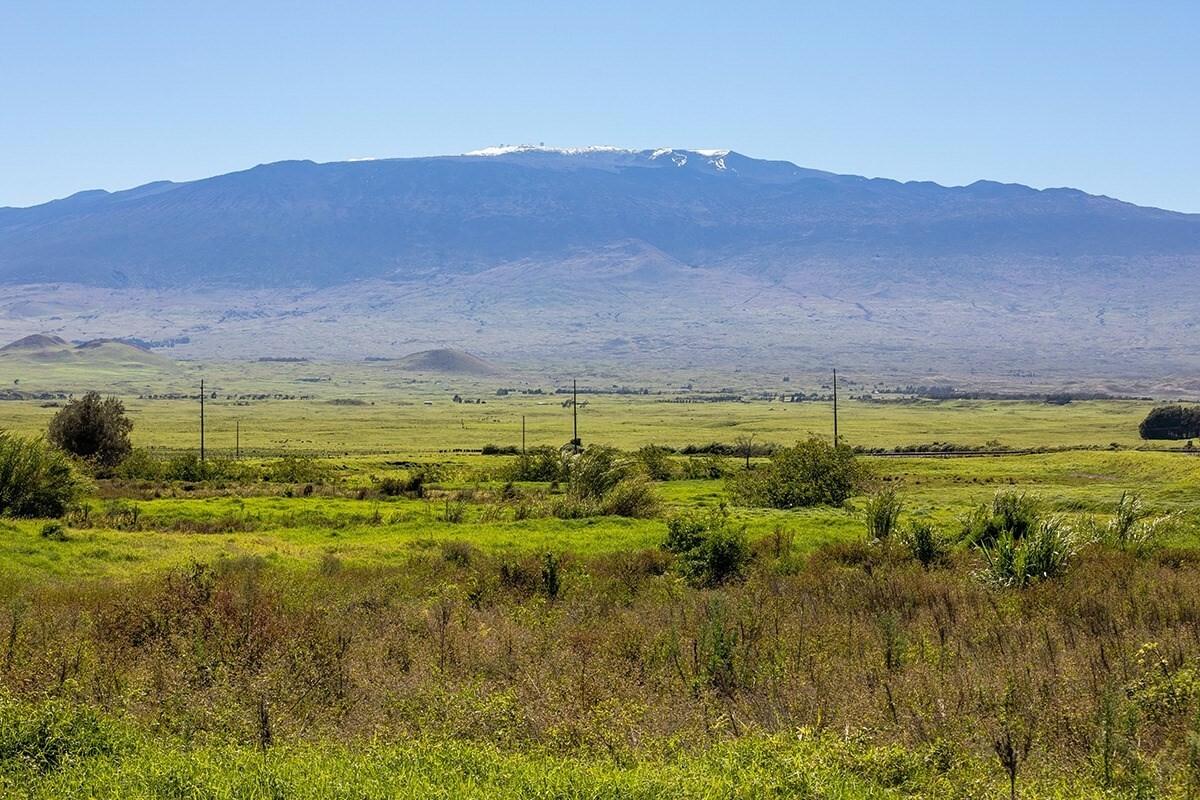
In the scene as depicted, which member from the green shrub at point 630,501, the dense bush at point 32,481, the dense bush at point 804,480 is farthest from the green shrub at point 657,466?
the dense bush at point 32,481

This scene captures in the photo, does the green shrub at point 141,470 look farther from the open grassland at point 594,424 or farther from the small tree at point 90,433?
the open grassland at point 594,424

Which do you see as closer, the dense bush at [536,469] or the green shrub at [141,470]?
the green shrub at [141,470]

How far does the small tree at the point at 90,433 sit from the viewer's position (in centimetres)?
4869

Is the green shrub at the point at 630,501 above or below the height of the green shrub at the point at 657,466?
above

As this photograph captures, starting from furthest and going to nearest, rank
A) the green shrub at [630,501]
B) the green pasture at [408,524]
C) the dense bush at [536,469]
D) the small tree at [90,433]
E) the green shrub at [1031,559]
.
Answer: the small tree at [90,433] → the dense bush at [536,469] → the green shrub at [630,501] → the green pasture at [408,524] → the green shrub at [1031,559]

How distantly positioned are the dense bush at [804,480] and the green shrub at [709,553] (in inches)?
510

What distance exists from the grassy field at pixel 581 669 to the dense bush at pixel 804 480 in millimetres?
9726

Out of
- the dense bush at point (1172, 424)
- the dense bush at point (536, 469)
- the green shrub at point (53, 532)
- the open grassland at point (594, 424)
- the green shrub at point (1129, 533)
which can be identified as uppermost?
the green shrub at point (1129, 533)

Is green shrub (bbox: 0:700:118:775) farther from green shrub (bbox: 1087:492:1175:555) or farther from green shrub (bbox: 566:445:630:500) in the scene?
green shrub (bbox: 566:445:630:500)

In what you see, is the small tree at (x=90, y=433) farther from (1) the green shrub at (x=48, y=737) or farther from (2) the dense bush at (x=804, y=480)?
(1) the green shrub at (x=48, y=737)

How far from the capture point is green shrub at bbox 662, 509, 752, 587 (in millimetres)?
19312

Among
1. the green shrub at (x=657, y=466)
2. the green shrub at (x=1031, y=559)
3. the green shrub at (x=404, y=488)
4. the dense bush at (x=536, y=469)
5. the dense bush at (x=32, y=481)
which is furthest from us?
the green shrub at (x=657, y=466)

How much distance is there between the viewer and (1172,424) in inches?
3393

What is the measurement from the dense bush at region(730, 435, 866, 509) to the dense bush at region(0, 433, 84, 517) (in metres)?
19.1
